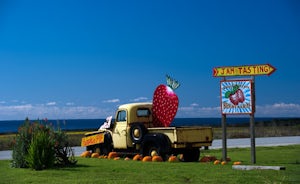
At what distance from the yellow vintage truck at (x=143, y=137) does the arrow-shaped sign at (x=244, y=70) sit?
216 cm

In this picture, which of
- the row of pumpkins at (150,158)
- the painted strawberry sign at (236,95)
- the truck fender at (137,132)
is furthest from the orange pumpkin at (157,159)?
the painted strawberry sign at (236,95)

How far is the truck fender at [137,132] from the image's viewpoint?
20000 millimetres

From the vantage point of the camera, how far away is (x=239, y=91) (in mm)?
19125

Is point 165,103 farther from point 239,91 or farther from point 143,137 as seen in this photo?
point 239,91

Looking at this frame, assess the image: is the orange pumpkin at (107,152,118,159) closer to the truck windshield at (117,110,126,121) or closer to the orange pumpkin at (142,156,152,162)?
the truck windshield at (117,110,126,121)

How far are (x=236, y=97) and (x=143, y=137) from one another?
11.7 ft

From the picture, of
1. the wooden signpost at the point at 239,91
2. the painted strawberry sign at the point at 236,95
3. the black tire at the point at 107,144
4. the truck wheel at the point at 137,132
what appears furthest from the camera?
the black tire at the point at 107,144

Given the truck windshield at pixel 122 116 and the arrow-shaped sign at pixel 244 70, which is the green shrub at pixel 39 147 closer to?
the truck windshield at pixel 122 116

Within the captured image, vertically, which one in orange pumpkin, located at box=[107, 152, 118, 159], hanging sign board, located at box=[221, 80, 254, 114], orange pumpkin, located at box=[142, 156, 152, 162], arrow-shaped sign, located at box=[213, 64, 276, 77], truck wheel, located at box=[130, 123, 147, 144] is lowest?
orange pumpkin, located at box=[142, 156, 152, 162]

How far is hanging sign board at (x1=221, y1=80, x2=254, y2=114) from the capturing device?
18.8 meters

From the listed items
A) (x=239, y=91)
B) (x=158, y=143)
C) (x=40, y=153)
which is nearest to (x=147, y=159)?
(x=158, y=143)

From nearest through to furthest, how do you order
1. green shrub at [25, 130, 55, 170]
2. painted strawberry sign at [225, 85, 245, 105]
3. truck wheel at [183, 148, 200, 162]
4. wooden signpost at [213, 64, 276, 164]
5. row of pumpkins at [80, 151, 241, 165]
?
green shrub at [25, 130, 55, 170] < wooden signpost at [213, 64, 276, 164] < row of pumpkins at [80, 151, 241, 165] < painted strawberry sign at [225, 85, 245, 105] < truck wheel at [183, 148, 200, 162]

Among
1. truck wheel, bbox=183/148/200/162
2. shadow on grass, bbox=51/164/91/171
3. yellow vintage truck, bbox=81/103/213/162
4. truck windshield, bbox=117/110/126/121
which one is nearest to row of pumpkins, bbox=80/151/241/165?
yellow vintage truck, bbox=81/103/213/162

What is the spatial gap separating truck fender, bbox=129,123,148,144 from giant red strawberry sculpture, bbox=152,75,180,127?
1050 millimetres
